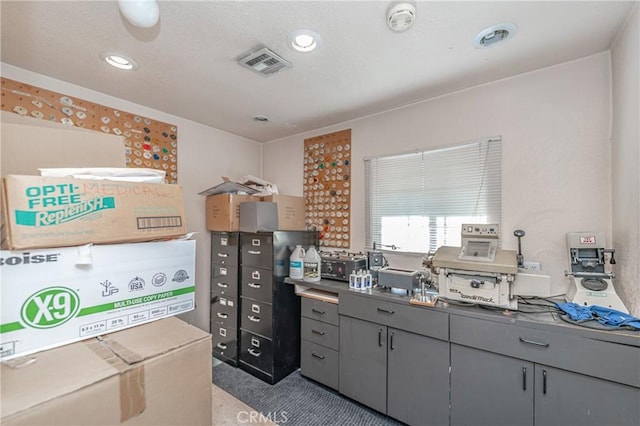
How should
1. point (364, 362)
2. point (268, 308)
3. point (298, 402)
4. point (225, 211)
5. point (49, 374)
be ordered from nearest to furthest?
point (49, 374) → point (364, 362) → point (298, 402) → point (268, 308) → point (225, 211)

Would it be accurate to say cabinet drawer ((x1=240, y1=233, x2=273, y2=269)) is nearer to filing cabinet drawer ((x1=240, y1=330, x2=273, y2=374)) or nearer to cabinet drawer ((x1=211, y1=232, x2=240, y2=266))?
cabinet drawer ((x1=211, y1=232, x2=240, y2=266))

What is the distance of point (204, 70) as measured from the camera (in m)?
2.01

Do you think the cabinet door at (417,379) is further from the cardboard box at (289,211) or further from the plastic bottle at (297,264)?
the cardboard box at (289,211)

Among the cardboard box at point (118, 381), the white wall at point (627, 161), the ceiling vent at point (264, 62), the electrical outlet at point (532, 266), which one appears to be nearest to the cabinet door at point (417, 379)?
the electrical outlet at point (532, 266)

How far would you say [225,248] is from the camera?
2.93 m

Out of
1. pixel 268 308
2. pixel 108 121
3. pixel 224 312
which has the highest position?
pixel 108 121

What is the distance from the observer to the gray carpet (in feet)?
6.75

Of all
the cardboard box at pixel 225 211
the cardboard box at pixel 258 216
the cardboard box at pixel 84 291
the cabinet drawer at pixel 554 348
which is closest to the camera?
the cardboard box at pixel 84 291

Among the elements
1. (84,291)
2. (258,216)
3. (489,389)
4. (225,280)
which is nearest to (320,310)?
(258,216)

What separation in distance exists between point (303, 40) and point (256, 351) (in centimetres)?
261

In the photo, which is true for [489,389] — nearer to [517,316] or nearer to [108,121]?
[517,316]

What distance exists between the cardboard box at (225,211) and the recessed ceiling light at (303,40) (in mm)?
1561

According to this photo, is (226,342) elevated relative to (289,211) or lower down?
lower down

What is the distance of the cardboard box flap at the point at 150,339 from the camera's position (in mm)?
841
